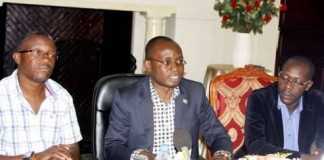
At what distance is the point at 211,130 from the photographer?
2.37 m

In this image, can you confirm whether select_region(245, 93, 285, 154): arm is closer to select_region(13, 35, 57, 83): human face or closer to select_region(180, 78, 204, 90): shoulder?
select_region(180, 78, 204, 90): shoulder

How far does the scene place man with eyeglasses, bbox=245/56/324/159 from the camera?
2557mm

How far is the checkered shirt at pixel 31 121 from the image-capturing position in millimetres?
2145

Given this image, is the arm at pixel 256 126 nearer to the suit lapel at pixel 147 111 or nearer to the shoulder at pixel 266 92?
the shoulder at pixel 266 92

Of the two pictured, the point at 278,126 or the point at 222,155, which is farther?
the point at 278,126

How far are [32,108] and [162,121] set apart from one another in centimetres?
58

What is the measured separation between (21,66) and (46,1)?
2142 mm

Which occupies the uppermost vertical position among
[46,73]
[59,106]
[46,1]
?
[46,1]

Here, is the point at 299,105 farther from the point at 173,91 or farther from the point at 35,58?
the point at 35,58

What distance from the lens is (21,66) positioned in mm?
2191

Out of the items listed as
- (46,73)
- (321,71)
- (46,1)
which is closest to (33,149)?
(46,73)

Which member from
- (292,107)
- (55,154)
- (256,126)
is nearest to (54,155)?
(55,154)

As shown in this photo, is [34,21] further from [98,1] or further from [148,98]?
[148,98]

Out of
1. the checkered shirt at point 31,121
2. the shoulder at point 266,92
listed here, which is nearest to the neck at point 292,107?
the shoulder at point 266,92
